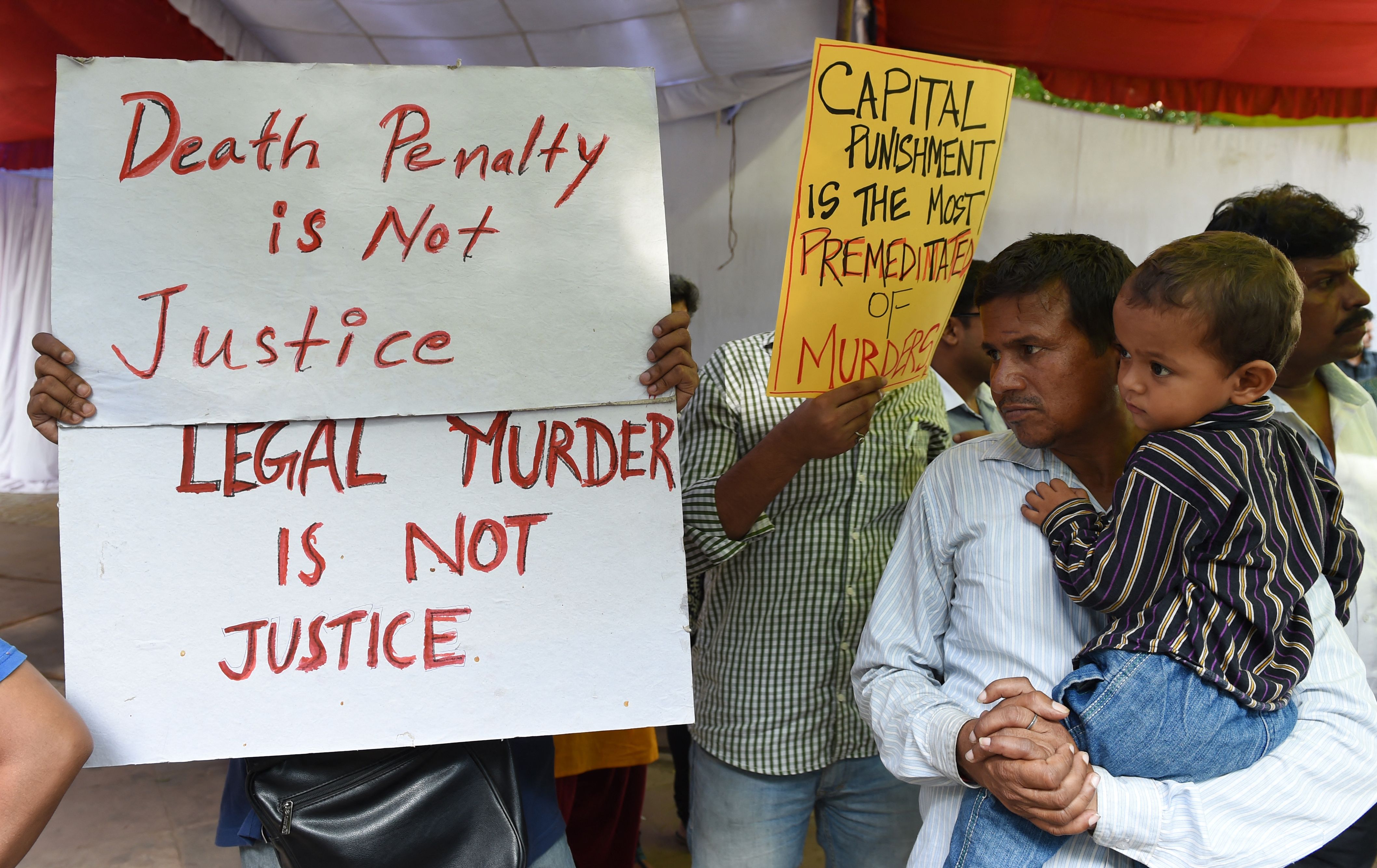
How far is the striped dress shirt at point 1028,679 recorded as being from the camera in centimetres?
104

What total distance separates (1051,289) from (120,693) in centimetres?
129

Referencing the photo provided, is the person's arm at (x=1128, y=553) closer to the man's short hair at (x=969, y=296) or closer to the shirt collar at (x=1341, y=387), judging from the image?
the shirt collar at (x=1341, y=387)

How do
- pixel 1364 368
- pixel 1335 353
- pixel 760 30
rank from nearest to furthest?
pixel 1335 353 → pixel 1364 368 → pixel 760 30

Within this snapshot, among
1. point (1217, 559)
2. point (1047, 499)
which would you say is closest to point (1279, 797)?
point (1217, 559)

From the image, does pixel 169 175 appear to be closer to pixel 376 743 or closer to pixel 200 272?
pixel 200 272

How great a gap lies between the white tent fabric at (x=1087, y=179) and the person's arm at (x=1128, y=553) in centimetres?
265

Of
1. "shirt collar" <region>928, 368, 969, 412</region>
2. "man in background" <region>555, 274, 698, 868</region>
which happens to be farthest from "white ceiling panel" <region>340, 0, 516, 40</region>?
"shirt collar" <region>928, 368, 969, 412</region>

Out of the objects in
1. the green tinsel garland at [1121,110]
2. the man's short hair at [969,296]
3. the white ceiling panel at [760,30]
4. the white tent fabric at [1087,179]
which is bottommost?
the man's short hair at [969,296]

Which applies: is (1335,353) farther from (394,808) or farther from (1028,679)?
(394,808)

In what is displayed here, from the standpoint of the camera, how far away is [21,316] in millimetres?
10547

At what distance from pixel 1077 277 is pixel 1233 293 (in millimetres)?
239

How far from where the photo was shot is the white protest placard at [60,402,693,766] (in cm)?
114

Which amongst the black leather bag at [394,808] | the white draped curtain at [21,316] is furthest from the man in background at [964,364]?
the white draped curtain at [21,316]

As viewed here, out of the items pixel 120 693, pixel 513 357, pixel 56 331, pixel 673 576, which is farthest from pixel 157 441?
pixel 673 576
